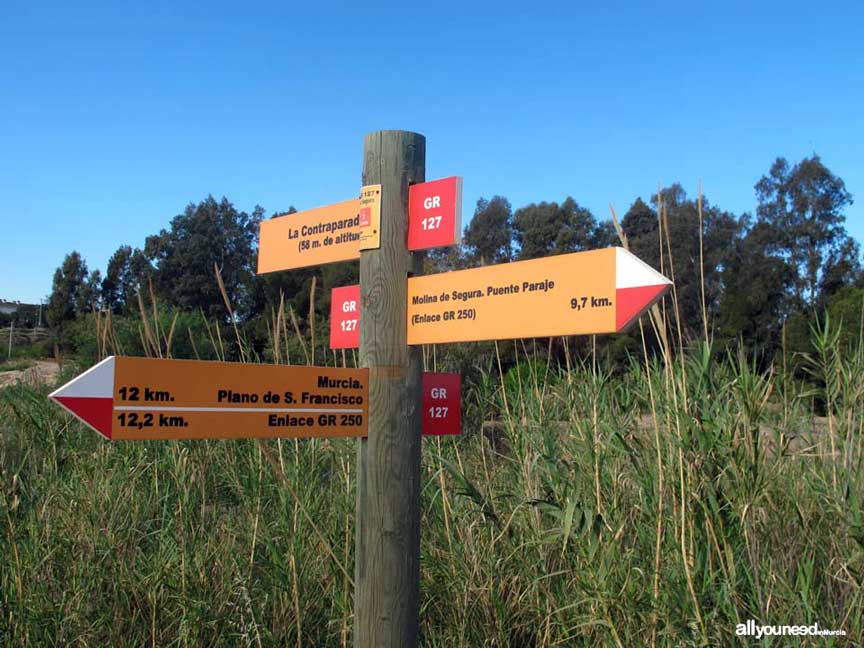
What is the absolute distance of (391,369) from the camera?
226 centimetres

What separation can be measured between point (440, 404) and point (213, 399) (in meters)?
0.79

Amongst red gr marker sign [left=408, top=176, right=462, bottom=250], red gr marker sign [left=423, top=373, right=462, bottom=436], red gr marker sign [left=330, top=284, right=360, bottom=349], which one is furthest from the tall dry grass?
red gr marker sign [left=408, top=176, right=462, bottom=250]

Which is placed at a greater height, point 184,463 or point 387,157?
point 387,157

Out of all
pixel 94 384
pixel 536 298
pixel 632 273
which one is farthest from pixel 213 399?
pixel 632 273

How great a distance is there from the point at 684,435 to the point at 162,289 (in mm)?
36384

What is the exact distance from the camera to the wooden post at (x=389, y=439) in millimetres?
2203

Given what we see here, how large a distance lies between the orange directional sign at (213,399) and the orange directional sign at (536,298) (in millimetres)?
308

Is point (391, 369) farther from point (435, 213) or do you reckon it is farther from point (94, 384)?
point (94, 384)

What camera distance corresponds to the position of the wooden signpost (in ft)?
6.20

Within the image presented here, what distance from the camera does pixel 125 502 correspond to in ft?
10.7

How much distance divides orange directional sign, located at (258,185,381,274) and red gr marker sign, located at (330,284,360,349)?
126mm

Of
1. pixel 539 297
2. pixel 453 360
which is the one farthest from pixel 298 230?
pixel 453 360

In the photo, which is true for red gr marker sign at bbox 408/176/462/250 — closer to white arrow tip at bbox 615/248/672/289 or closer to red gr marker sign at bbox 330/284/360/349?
red gr marker sign at bbox 330/284/360/349

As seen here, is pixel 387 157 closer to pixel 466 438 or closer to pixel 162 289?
pixel 466 438
